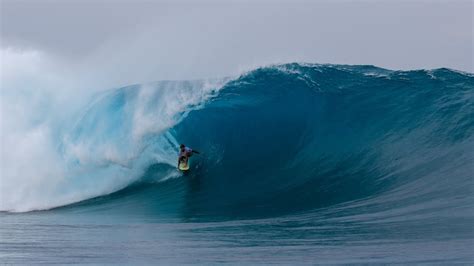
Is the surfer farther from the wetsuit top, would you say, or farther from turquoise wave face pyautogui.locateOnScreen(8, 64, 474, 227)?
turquoise wave face pyautogui.locateOnScreen(8, 64, 474, 227)

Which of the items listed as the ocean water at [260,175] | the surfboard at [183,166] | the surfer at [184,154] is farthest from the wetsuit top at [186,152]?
the ocean water at [260,175]

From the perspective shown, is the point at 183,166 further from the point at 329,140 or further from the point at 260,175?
the point at 329,140

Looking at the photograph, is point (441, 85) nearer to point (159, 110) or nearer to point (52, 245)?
point (159, 110)

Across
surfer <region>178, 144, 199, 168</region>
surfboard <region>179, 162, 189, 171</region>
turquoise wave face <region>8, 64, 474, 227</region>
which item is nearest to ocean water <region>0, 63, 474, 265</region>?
turquoise wave face <region>8, 64, 474, 227</region>

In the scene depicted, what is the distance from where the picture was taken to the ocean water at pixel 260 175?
28.2 ft

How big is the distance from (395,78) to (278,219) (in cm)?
756

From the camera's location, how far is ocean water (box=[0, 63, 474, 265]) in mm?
8594

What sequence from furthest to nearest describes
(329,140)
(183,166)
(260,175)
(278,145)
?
(278,145) → (329,140) → (183,166) → (260,175)

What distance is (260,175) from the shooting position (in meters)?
14.8

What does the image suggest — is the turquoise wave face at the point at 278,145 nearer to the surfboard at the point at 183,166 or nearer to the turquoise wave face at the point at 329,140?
the turquoise wave face at the point at 329,140

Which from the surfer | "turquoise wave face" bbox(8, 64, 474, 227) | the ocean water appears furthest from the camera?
the surfer

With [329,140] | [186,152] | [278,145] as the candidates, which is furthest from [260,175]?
[329,140]

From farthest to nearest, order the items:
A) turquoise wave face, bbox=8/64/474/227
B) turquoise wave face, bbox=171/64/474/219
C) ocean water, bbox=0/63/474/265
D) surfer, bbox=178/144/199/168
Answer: surfer, bbox=178/144/199/168 → turquoise wave face, bbox=8/64/474/227 → turquoise wave face, bbox=171/64/474/219 → ocean water, bbox=0/63/474/265

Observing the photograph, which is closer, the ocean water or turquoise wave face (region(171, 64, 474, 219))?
the ocean water
